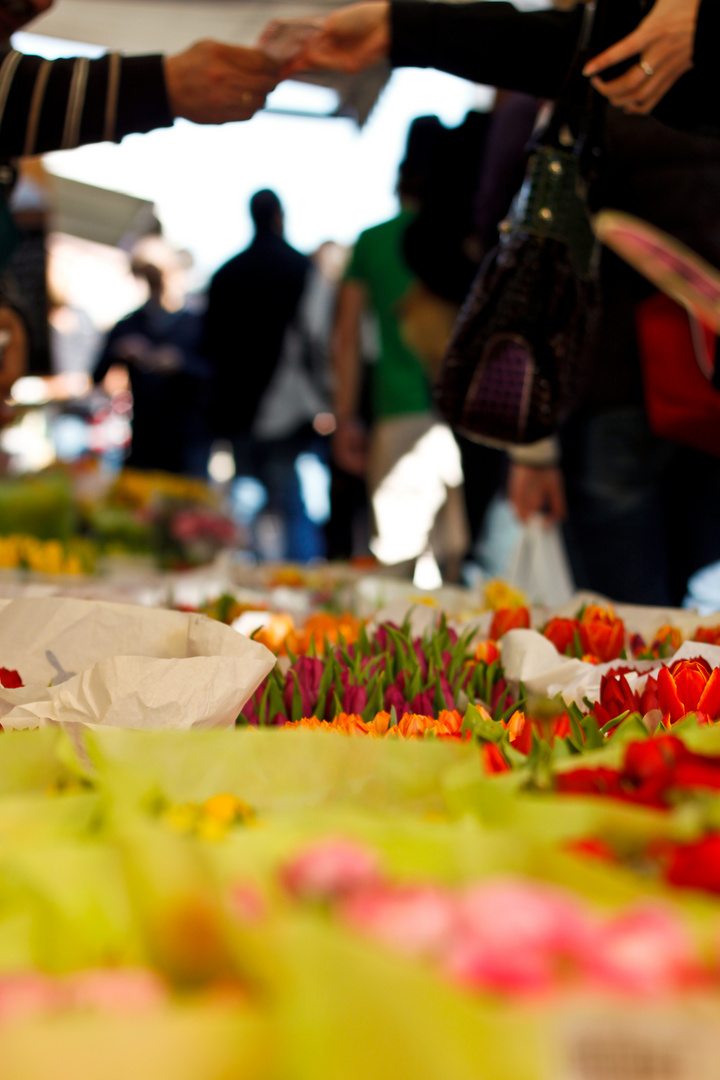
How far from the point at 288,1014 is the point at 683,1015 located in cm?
14

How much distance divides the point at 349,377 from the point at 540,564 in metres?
1.33

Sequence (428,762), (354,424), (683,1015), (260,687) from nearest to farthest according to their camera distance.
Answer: (683,1015) < (428,762) < (260,687) < (354,424)

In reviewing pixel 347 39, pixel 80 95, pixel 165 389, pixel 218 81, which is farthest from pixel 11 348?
pixel 165 389

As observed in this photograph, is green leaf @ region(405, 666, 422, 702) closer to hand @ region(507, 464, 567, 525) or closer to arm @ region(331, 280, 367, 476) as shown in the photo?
hand @ region(507, 464, 567, 525)

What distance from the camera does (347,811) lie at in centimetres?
55

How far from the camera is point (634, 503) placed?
5.92 feet

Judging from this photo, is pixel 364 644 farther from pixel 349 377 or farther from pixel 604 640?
pixel 349 377

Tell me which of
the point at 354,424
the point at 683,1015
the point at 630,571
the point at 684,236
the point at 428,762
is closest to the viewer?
the point at 683,1015

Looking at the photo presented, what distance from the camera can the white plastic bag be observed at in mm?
2141

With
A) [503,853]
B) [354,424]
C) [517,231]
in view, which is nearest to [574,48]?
[517,231]

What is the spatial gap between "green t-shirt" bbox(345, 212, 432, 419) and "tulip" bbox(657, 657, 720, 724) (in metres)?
2.25

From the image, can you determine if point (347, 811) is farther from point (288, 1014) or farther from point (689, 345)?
point (689, 345)

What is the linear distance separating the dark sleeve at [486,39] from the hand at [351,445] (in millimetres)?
1883

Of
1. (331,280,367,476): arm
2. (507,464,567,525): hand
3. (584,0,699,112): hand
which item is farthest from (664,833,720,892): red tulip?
(331,280,367,476): arm
